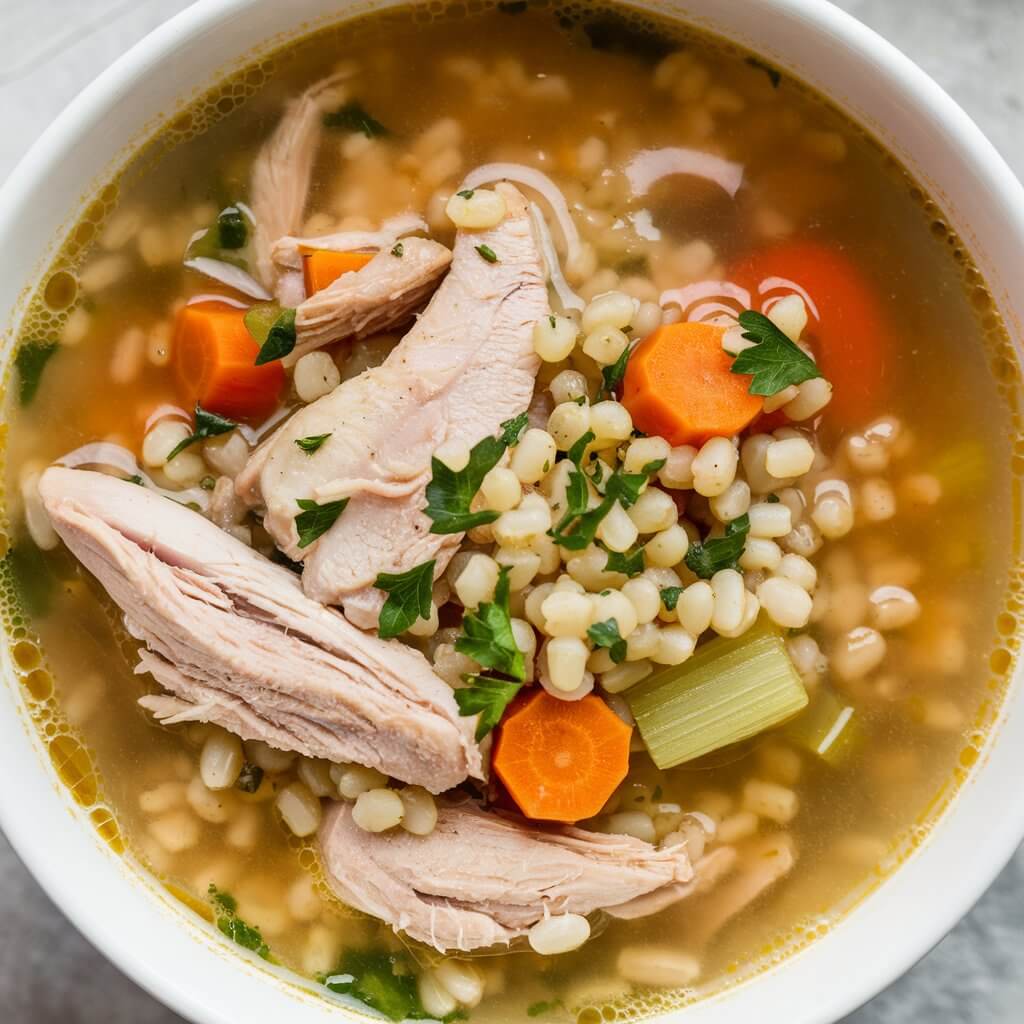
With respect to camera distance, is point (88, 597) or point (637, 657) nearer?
point (637, 657)

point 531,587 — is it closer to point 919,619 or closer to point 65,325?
point 919,619

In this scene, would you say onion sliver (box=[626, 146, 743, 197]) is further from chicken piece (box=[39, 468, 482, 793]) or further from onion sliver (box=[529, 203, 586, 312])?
chicken piece (box=[39, 468, 482, 793])

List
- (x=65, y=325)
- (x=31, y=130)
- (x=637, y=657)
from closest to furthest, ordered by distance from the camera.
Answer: (x=637, y=657)
(x=65, y=325)
(x=31, y=130)

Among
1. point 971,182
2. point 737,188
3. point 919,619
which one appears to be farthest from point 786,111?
point 919,619

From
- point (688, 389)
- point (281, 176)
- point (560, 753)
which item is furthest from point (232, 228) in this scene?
point (560, 753)

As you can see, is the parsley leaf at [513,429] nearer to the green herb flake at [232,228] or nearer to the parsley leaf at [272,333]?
the parsley leaf at [272,333]

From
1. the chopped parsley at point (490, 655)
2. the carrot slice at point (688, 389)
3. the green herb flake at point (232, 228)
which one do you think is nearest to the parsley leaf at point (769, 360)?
the carrot slice at point (688, 389)
